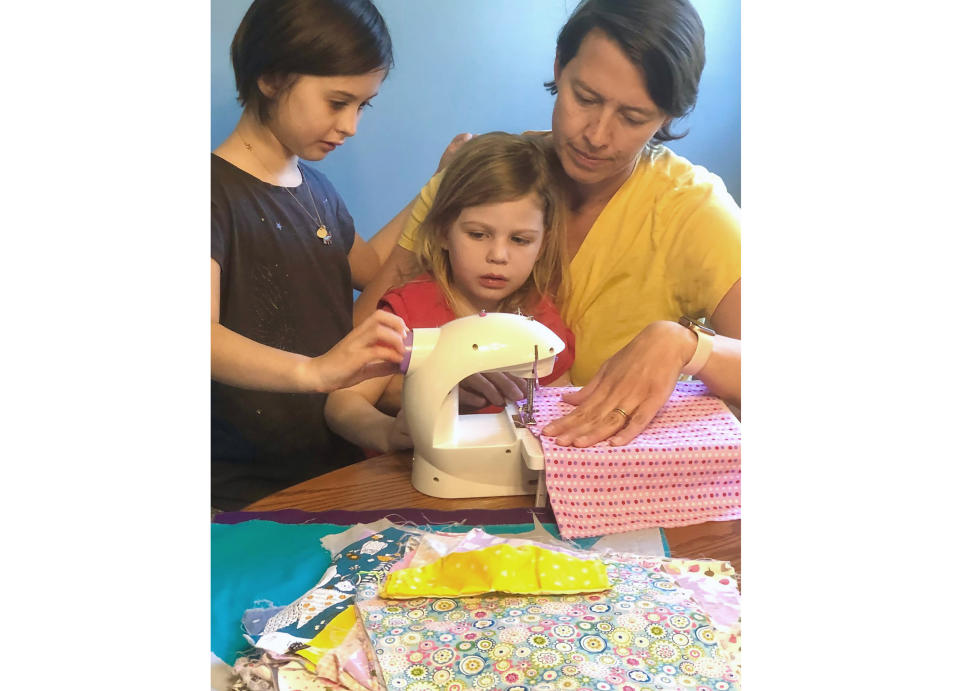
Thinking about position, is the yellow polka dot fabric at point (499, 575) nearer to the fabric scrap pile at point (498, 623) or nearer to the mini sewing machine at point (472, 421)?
the fabric scrap pile at point (498, 623)

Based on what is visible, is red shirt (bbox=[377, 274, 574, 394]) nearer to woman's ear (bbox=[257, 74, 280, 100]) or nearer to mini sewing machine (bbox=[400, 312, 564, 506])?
mini sewing machine (bbox=[400, 312, 564, 506])

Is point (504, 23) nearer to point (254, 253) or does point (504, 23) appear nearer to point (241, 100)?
point (241, 100)

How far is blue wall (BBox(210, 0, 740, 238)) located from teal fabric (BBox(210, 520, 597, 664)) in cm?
56

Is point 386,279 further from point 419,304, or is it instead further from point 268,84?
point 268,84

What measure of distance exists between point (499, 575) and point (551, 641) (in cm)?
12

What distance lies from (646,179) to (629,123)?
10 centimetres

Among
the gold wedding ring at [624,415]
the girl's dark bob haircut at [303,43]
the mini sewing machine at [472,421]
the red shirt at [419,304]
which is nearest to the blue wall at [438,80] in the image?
the girl's dark bob haircut at [303,43]

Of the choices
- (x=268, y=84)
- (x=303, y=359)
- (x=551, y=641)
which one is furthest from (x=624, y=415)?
(x=268, y=84)

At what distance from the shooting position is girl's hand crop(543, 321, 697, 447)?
1.45 m

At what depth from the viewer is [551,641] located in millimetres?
1169

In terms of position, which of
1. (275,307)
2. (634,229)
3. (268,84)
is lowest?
(275,307)

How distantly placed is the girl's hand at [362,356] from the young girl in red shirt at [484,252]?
0.03 metres

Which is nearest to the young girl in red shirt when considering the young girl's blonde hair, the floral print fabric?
the young girl's blonde hair

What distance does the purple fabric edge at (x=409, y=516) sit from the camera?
1441 millimetres
